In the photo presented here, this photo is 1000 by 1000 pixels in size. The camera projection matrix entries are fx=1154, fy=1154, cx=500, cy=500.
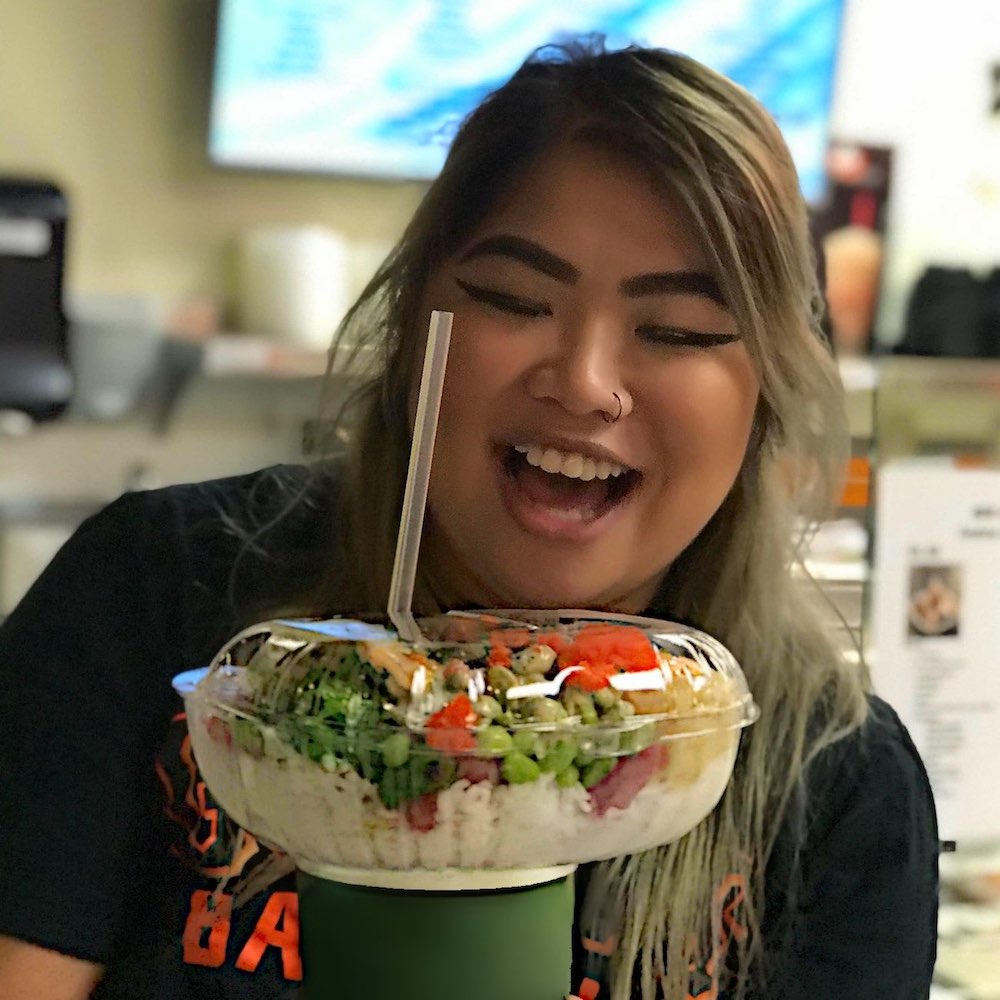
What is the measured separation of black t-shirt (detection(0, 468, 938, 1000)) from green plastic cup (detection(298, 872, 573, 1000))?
180mm

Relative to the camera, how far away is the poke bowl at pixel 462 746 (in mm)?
398

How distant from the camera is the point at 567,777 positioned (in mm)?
402

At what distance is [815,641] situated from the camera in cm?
73

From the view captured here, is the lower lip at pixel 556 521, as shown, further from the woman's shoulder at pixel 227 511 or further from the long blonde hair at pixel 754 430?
the woman's shoulder at pixel 227 511

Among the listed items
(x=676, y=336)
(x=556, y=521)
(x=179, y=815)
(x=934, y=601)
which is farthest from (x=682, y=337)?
(x=934, y=601)

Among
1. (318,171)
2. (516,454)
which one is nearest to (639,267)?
(516,454)

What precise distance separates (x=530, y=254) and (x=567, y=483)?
0.39ft

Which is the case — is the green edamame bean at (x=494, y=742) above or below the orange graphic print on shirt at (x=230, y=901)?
above

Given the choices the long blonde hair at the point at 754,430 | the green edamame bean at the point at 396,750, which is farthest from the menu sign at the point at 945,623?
the green edamame bean at the point at 396,750

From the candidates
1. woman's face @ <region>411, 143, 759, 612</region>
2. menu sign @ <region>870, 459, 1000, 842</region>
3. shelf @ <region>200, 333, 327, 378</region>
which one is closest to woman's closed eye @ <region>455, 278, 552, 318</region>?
woman's face @ <region>411, 143, 759, 612</region>

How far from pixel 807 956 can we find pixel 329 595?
1.13ft

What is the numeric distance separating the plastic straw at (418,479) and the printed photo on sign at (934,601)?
0.61 meters

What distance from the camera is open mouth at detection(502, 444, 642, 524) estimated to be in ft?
1.90

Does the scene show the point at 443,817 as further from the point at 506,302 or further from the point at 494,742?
the point at 506,302
